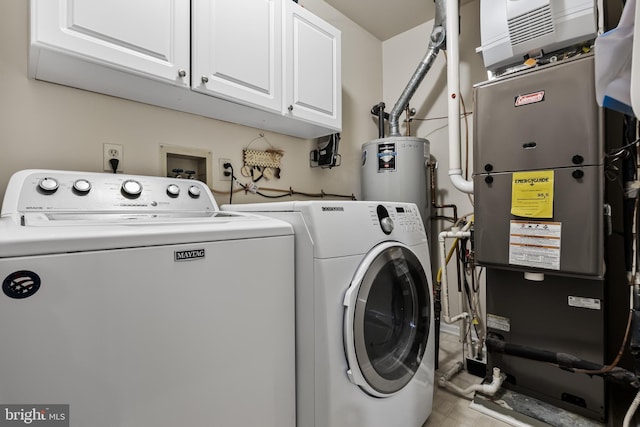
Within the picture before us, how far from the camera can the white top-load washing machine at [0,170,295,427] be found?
1.90ft

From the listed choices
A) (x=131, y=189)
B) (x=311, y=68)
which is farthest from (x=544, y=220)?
(x=131, y=189)

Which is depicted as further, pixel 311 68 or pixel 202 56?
pixel 311 68

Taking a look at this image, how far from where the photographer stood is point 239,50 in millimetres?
1423

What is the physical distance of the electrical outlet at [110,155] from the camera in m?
1.35

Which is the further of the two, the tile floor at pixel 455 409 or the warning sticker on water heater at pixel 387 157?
the warning sticker on water heater at pixel 387 157

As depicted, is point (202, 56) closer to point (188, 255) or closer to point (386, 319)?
point (188, 255)

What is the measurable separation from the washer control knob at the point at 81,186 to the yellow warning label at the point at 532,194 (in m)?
1.88

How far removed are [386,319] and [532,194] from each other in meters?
0.92

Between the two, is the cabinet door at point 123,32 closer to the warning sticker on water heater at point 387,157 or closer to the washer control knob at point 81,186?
the washer control knob at point 81,186

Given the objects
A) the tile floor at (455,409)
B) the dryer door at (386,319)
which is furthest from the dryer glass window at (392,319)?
the tile floor at (455,409)

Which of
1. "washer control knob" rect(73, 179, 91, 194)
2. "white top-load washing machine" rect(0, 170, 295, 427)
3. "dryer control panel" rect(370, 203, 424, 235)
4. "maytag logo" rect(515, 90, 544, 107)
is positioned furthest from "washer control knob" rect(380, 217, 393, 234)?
"washer control knob" rect(73, 179, 91, 194)

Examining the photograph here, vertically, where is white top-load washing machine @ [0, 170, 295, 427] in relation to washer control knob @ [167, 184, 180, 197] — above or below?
below

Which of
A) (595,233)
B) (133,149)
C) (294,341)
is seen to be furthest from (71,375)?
(595,233)

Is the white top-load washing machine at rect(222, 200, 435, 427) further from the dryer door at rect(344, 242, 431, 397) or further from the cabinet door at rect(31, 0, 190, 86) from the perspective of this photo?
the cabinet door at rect(31, 0, 190, 86)
